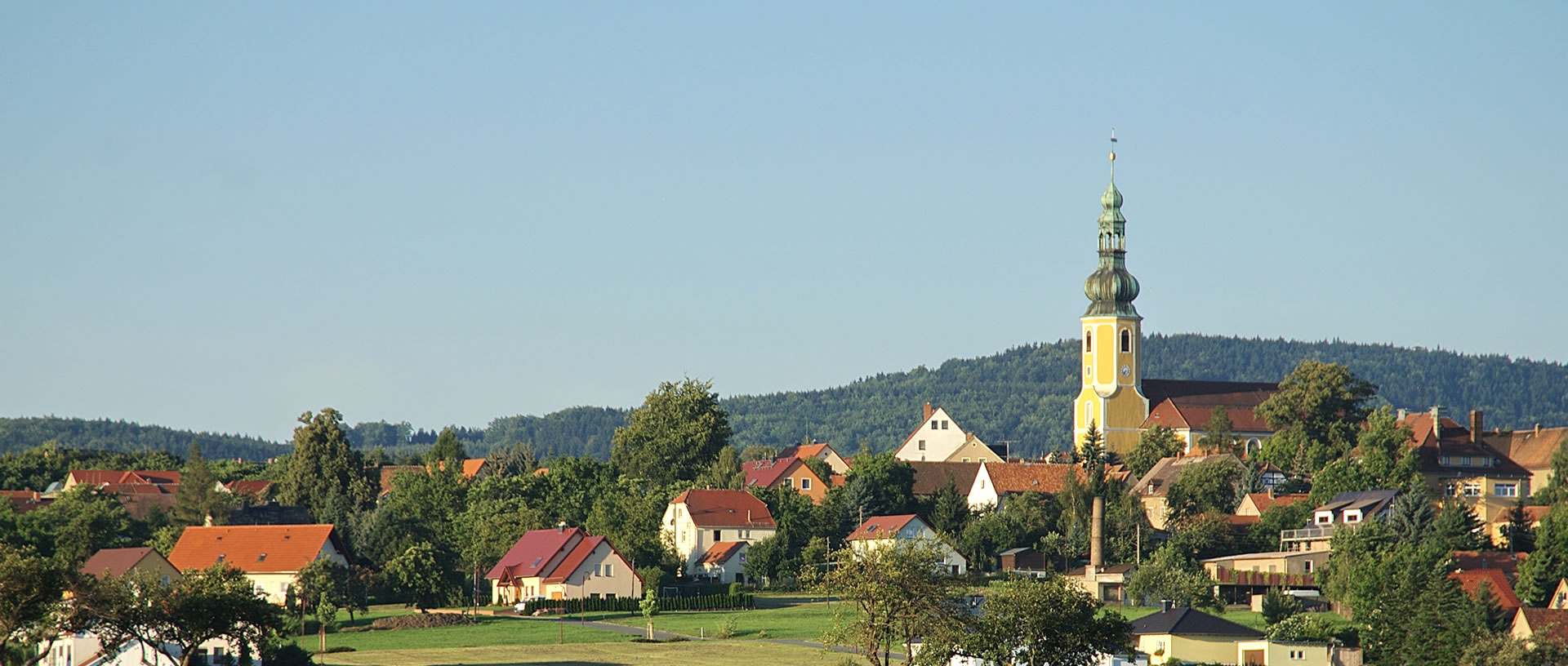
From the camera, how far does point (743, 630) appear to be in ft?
238

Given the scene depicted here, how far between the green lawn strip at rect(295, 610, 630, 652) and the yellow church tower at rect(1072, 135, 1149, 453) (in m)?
58.9

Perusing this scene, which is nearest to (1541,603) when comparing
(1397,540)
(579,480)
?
(1397,540)

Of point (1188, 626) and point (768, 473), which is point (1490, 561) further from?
point (768, 473)

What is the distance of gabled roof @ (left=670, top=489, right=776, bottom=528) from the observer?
325 feet

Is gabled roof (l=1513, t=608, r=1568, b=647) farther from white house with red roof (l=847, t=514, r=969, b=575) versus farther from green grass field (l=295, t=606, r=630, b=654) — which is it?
green grass field (l=295, t=606, r=630, b=654)

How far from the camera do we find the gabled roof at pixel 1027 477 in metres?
111

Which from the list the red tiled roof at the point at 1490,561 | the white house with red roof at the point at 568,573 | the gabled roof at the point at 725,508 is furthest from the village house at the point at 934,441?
the red tiled roof at the point at 1490,561

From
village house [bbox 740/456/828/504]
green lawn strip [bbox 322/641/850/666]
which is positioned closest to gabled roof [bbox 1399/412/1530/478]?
village house [bbox 740/456/828/504]

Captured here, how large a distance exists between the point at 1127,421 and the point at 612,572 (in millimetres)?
50443

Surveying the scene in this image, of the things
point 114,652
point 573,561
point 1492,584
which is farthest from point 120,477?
point 1492,584

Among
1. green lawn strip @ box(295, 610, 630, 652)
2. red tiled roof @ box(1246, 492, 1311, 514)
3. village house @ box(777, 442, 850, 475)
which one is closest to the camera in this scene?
green lawn strip @ box(295, 610, 630, 652)

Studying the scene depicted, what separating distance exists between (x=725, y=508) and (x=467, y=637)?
1204 inches

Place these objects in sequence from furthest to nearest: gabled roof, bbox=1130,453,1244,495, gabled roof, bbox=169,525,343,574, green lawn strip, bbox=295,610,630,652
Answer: gabled roof, bbox=1130,453,1244,495, gabled roof, bbox=169,525,343,574, green lawn strip, bbox=295,610,630,652

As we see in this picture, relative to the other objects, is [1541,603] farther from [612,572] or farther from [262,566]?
[262,566]
